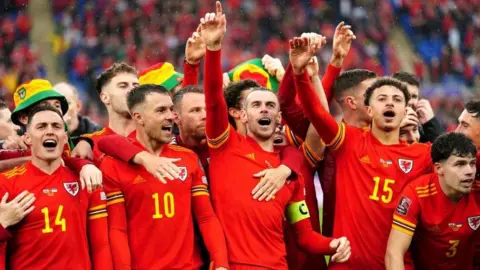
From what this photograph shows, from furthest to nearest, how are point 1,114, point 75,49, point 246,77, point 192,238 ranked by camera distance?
point 75,49
point 246,77
point 1,114
point 192,238

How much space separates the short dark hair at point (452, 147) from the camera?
6207mm

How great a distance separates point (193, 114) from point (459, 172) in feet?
6.56

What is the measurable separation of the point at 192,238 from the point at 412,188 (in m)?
1.60

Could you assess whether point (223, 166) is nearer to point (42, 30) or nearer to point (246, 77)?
point (246, 77)

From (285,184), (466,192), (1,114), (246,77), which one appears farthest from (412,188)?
(1,114)

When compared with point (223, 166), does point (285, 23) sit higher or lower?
higher

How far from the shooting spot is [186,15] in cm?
1952

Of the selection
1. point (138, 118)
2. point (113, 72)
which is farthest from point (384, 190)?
point (113, 72)

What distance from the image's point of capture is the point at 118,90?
7.28m

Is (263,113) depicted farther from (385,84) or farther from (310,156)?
(385,84)

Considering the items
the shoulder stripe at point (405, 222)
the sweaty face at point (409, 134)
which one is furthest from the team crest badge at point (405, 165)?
the sweaty face at point (409, 134)

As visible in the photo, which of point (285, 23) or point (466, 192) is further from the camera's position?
point (285, 23)

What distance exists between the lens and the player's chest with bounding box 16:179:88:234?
5742 millimetres

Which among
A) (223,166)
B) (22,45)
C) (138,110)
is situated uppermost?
(22,45)
